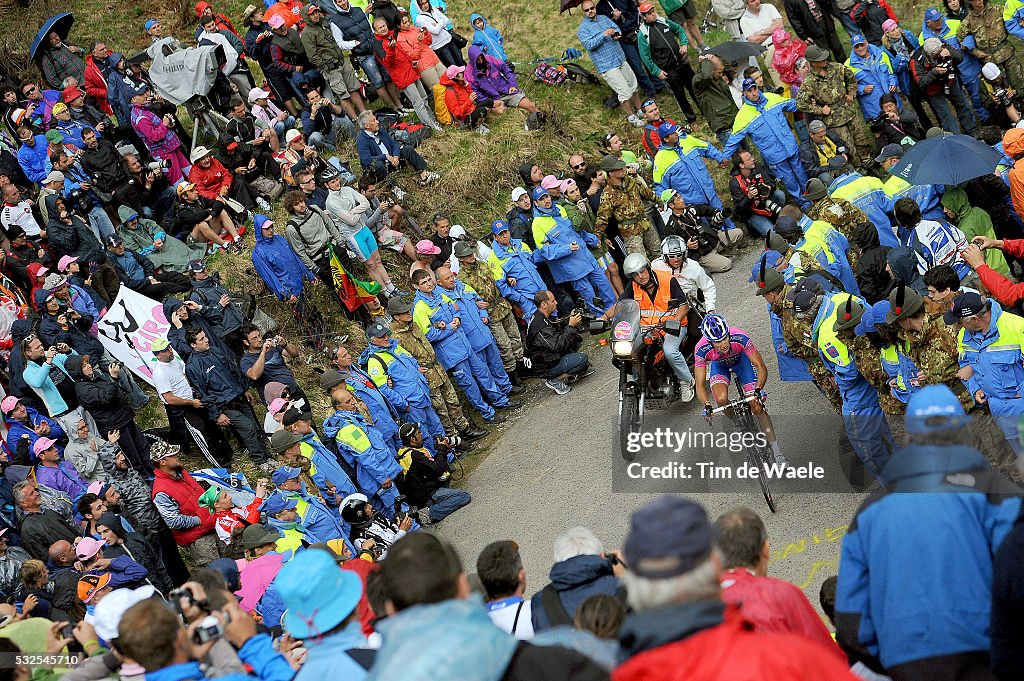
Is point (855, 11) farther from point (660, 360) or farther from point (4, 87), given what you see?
point (4, 87)

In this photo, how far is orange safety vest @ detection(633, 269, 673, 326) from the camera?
1077cm

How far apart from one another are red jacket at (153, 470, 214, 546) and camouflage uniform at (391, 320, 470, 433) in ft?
8.58

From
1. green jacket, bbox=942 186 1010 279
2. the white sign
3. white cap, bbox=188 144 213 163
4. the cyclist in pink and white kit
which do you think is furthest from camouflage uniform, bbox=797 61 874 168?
the white sign

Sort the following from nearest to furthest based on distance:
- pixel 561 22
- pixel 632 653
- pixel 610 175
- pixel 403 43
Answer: pixel 632 653 < pixel 610 175 < pixel 403 43 < pixel 561 22

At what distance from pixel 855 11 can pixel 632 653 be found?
14.5 m

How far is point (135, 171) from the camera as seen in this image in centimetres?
1428

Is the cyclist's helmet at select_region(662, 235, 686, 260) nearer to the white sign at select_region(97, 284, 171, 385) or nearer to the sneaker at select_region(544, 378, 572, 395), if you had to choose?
the sneaker at select_region(544, 378, 572, 395)

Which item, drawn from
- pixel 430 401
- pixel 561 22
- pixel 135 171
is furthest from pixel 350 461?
pixel 561 22

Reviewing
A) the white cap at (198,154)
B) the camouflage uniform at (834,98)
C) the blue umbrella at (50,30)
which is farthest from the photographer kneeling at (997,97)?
the blue umbrella at (50,30)

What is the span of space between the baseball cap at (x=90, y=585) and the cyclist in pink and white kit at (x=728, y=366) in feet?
16.9

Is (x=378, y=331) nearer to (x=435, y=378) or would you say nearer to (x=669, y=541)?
(x=435, y=378)

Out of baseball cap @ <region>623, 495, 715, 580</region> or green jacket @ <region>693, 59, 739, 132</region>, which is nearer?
baseball cap @ <region>623, 495, 715, 580</region>

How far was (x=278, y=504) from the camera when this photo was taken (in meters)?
9.54

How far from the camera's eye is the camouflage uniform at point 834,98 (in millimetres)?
14156
